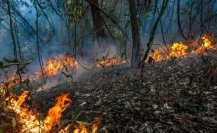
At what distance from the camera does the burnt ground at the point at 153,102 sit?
455cm

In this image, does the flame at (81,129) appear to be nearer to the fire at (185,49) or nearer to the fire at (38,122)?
the fire at (38,122)

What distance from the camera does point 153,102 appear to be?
5270 millimetres

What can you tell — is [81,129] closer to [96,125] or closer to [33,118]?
[96,125]

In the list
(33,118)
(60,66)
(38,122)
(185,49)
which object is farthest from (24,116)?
(60,66)

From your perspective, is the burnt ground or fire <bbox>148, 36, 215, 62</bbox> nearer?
the burnt ground

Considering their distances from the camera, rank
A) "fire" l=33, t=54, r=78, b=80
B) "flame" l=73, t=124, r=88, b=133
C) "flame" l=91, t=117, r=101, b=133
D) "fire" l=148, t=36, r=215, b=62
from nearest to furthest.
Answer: "flame" l=73, t=124, r=88, b=133, "flame" l=91, t=117, r=101, b=133, "fire" l=148, t=36, r=215, b=62, "fire" l=33, t=54, r=78, b=80

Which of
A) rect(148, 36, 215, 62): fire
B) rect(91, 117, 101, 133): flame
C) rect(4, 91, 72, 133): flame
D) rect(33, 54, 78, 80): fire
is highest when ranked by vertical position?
rect(148, 36, 215, 62): fire

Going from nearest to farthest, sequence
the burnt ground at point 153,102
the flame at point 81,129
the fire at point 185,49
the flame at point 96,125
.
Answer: the flame at point 81,129 → the flame at point 96,125 → the burnt ground at point 153,102 → the fire at point 185,49

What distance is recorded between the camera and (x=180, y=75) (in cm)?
666

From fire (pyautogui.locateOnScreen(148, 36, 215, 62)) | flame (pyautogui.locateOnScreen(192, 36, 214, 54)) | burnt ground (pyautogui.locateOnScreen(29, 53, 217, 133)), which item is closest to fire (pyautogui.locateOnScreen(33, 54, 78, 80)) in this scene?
fire (pyautogui.locateOnScreen(148, 36, 215, 62))

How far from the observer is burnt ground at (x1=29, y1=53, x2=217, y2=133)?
14.9 ft

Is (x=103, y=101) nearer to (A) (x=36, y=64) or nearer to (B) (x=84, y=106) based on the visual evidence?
(B) (x=84, y=106)

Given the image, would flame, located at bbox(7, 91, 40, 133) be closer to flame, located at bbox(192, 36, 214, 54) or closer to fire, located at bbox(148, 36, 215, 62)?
fire, located at bbox(148, 36, 215, 62)

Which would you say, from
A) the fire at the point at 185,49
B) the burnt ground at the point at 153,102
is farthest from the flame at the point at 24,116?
the fire at the point at 185,49
